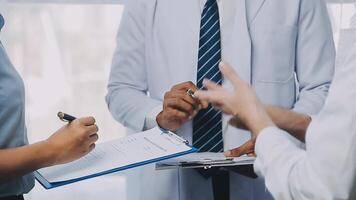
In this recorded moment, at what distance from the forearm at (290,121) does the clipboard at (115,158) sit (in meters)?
0.20

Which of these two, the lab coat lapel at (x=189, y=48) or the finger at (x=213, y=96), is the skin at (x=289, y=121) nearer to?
the finger at (x=213, y=96)

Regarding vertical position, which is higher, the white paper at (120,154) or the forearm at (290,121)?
the forearm at (290,121)

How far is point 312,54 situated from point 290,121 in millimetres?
440

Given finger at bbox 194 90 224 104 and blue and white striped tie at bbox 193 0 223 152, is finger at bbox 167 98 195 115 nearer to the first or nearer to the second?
blue and white striped tie at bbox 193 0 223 152

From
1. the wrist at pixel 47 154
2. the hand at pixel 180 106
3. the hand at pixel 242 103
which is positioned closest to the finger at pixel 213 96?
the hand at pixel 242 103

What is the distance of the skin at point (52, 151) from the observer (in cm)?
104

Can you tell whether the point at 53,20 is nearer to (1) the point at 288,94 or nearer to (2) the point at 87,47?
(2) the point at 87,47

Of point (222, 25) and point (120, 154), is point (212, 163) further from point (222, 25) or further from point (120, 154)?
point (222, 25)

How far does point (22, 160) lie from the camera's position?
1.04m

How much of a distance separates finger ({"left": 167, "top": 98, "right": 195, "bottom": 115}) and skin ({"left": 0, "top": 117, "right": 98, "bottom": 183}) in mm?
266

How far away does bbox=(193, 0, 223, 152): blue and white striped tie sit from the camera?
4.67 feet

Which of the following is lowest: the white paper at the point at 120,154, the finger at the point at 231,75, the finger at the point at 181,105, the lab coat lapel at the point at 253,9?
the white paper at the point at 120,154

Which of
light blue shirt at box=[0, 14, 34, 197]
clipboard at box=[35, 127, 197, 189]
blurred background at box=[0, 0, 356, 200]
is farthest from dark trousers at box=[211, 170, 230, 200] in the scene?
blurred background at box=[0, 0, 356, 200]

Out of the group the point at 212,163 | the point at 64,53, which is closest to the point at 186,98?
the point at 212,163
